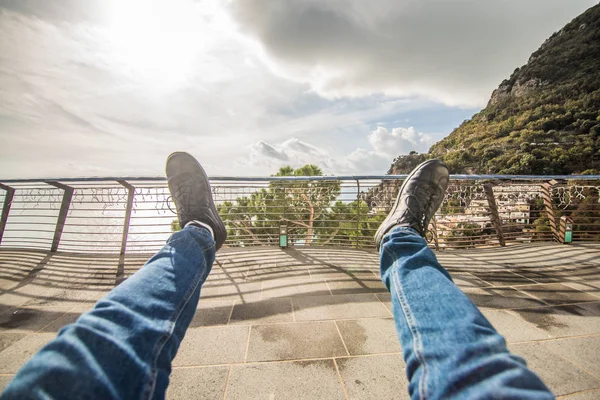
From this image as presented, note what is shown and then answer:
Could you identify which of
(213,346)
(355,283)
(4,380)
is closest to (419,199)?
(355,283)

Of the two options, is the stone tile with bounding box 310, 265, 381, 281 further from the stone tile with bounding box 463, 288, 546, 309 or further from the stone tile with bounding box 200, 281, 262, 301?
the stone tile with bounding box 463, 288, 546, 309

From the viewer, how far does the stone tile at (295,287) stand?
6.60 ft

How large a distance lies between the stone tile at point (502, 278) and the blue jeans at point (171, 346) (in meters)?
1.88

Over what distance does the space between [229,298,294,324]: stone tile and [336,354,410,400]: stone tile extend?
53 cm

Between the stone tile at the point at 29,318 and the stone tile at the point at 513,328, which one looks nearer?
the stone tile at the point at 513,328

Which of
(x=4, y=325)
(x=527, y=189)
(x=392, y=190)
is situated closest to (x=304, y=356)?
(x=4, y=325)

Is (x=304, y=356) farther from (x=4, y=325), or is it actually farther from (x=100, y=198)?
(x=100, y=198)

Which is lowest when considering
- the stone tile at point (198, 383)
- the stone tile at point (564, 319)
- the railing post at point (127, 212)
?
A: the stone tile at point (564, 319)

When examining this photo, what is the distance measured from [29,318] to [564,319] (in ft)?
12.2

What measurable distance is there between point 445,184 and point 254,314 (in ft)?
5.95

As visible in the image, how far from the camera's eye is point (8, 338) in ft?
4.81

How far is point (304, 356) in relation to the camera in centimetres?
127

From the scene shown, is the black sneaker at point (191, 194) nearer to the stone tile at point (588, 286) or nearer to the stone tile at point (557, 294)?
the stone tile at point (557, 294)

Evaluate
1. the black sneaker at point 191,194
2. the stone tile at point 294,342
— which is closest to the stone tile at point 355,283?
the stone tile at point 294,342
